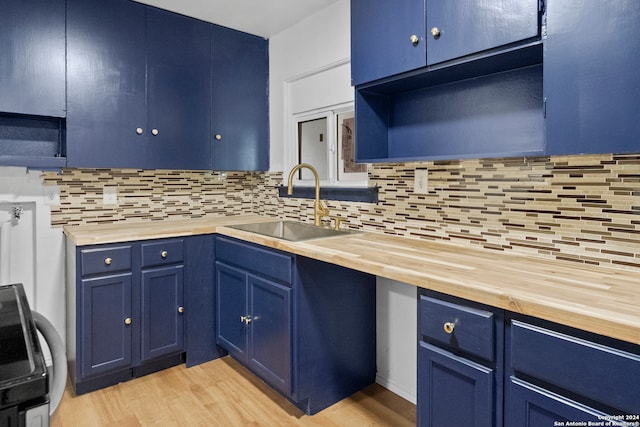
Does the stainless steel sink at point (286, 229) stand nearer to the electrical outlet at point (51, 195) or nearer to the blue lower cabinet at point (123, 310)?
the blue lower cabinet at point (123, 310)

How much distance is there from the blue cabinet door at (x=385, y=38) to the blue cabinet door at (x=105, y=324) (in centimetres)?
168

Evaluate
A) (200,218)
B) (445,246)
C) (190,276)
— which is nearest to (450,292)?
(445,246)

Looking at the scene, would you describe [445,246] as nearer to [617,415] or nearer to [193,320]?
[617,415]

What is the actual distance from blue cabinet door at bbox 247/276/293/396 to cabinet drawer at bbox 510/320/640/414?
110cm

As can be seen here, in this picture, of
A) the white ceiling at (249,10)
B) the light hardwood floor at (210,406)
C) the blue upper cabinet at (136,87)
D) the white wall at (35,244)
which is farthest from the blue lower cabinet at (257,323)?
the white ceiling at (249,10)

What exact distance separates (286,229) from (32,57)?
67.4 inches

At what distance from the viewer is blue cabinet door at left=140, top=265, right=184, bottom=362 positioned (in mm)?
2352

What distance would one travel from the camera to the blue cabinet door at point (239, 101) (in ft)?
9.37

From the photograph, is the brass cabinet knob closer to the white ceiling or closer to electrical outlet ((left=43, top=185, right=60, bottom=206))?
the white ceiling

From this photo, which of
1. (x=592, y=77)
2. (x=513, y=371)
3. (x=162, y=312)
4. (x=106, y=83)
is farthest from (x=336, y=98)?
(x=513, y=371)

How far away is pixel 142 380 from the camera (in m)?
2.39

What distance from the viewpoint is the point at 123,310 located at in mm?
2277

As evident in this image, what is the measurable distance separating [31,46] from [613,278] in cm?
284

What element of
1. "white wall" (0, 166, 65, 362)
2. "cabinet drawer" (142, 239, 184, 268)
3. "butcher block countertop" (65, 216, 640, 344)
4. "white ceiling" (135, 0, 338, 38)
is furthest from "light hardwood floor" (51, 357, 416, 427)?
"white ceiling" (135, 0, 338, 38)
